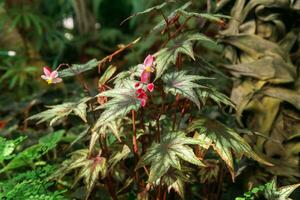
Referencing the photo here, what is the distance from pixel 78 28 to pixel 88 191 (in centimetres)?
333

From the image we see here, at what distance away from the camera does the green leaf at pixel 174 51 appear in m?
1.44

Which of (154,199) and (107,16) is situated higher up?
(154,199)

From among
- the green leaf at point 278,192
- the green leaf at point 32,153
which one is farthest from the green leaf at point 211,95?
the green leaf at point 32,153

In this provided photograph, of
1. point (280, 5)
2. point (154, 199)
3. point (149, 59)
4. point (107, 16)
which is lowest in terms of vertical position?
point (107, 16)

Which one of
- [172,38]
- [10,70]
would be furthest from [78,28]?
[172,38]

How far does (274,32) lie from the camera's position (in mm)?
1997

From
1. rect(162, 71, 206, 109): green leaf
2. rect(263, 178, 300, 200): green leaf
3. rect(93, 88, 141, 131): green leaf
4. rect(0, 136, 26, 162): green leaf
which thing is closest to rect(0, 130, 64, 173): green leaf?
rect(0, 136, 26, 162): green leaf

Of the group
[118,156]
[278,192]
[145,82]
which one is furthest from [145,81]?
[278,192]

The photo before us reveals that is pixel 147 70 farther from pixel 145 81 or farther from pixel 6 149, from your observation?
pixel 6 149

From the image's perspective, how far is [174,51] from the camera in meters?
1.47

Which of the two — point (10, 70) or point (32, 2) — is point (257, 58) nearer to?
point (10, 70)

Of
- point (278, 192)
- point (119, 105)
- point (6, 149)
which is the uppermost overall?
point (119, 105)

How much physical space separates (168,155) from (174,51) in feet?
1.11

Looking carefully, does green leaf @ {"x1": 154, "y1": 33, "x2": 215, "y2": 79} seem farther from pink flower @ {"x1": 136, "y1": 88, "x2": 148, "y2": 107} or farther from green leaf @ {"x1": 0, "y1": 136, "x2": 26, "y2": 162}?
green leaf @ {"x1": 0, "y1": 136, "x2": 26, "y2": 162}
